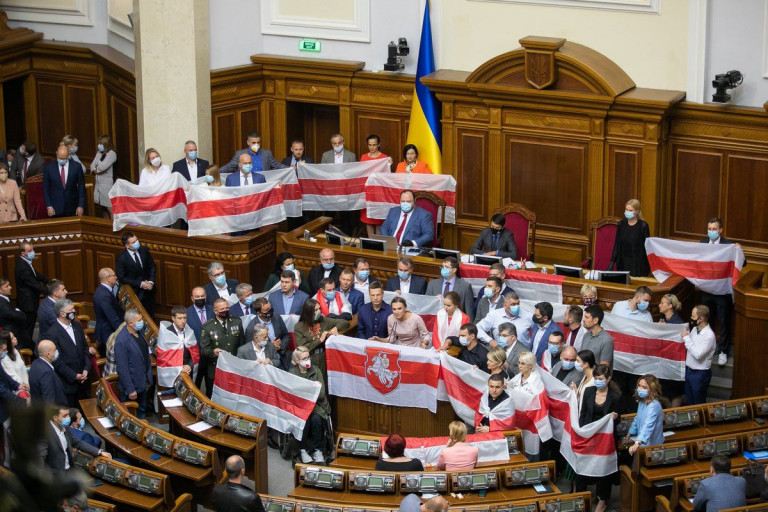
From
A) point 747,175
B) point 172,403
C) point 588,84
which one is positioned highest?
point 588,84

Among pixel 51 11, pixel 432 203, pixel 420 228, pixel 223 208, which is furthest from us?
pixel 51 11

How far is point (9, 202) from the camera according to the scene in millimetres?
15477

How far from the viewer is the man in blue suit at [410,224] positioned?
14.6 metres

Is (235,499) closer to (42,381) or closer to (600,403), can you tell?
(42,381)

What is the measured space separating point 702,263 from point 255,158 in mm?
6363

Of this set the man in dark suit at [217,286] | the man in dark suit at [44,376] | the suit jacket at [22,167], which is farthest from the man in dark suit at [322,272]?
the suit jacket at [22,167]

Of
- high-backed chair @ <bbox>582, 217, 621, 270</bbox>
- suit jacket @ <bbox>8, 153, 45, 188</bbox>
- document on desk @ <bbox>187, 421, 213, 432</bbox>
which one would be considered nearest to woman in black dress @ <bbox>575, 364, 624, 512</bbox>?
document on desk @ <bbox>187, 421, 213, 432</bbox>

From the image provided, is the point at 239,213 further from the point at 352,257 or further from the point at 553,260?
the point at 553,260

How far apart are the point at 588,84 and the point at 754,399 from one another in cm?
535

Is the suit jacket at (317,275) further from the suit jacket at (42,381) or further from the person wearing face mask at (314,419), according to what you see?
the suit jacket at (42,381)

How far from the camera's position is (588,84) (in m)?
14.8

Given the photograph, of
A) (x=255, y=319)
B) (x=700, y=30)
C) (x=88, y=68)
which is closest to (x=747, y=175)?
(x=700, y=30)

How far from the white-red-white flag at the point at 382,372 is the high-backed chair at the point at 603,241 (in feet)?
11.1

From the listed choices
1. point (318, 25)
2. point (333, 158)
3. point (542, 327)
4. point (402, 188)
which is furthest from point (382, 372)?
point (318, 25)
